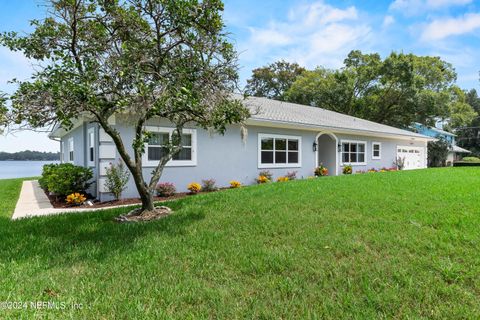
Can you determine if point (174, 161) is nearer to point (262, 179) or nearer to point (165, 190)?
point (165, 190)

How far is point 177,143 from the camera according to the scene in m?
6.97

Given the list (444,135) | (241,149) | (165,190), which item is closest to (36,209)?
(165,190)

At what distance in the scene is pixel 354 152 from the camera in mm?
18188

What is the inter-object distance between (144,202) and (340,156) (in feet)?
43.1

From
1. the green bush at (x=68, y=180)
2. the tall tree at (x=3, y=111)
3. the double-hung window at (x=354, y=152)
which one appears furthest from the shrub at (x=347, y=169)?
the tall tree at (x=3, y=111)

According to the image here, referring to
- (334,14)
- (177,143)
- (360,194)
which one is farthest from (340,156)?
(177,143)

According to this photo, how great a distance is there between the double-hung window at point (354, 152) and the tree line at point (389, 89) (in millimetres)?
13726

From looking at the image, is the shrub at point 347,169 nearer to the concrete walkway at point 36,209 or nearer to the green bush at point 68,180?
the green bush at point 68,180

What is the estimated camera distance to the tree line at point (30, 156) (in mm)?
22766

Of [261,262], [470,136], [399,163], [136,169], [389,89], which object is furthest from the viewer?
[470,136]

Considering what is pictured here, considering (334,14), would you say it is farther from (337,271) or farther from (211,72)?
(337,271)

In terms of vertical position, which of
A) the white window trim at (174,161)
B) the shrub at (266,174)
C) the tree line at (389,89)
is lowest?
the shrub at (266,174)

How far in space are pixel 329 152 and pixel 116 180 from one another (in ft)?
39.9

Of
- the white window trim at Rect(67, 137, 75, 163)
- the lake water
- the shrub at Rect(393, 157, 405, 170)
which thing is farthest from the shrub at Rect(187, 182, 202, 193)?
the lake water
